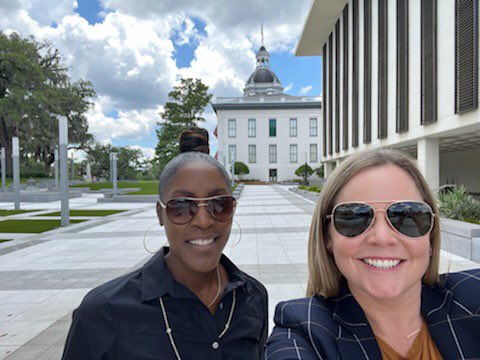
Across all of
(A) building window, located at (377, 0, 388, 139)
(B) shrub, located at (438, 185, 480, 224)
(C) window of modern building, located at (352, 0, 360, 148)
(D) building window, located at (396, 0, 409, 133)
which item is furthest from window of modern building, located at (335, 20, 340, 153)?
(B) shrub, located at (438, 185, 480, 224)

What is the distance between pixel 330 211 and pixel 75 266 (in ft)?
23.4

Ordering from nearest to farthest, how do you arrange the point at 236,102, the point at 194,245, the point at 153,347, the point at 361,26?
the point at 153,347 → the point at 194,245 → the point at 361,26 → the point at 236,102

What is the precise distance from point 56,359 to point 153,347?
2768mm

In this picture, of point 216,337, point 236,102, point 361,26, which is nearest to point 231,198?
point 216,337

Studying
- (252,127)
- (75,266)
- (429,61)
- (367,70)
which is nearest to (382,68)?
(367,70)

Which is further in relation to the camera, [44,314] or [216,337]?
[44,314]

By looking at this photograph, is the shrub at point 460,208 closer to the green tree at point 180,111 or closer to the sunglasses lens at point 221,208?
the sunglasses lens at point 221,208

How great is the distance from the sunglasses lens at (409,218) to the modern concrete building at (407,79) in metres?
12.3

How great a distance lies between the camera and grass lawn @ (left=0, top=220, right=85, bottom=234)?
482 inches

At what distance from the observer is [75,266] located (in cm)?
745

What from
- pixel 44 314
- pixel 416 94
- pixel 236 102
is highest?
pixel 236 102

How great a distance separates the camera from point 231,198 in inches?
69.8

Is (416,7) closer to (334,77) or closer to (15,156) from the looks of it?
(334,77)

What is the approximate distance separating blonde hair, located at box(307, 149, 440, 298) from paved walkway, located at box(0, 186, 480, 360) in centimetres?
21
